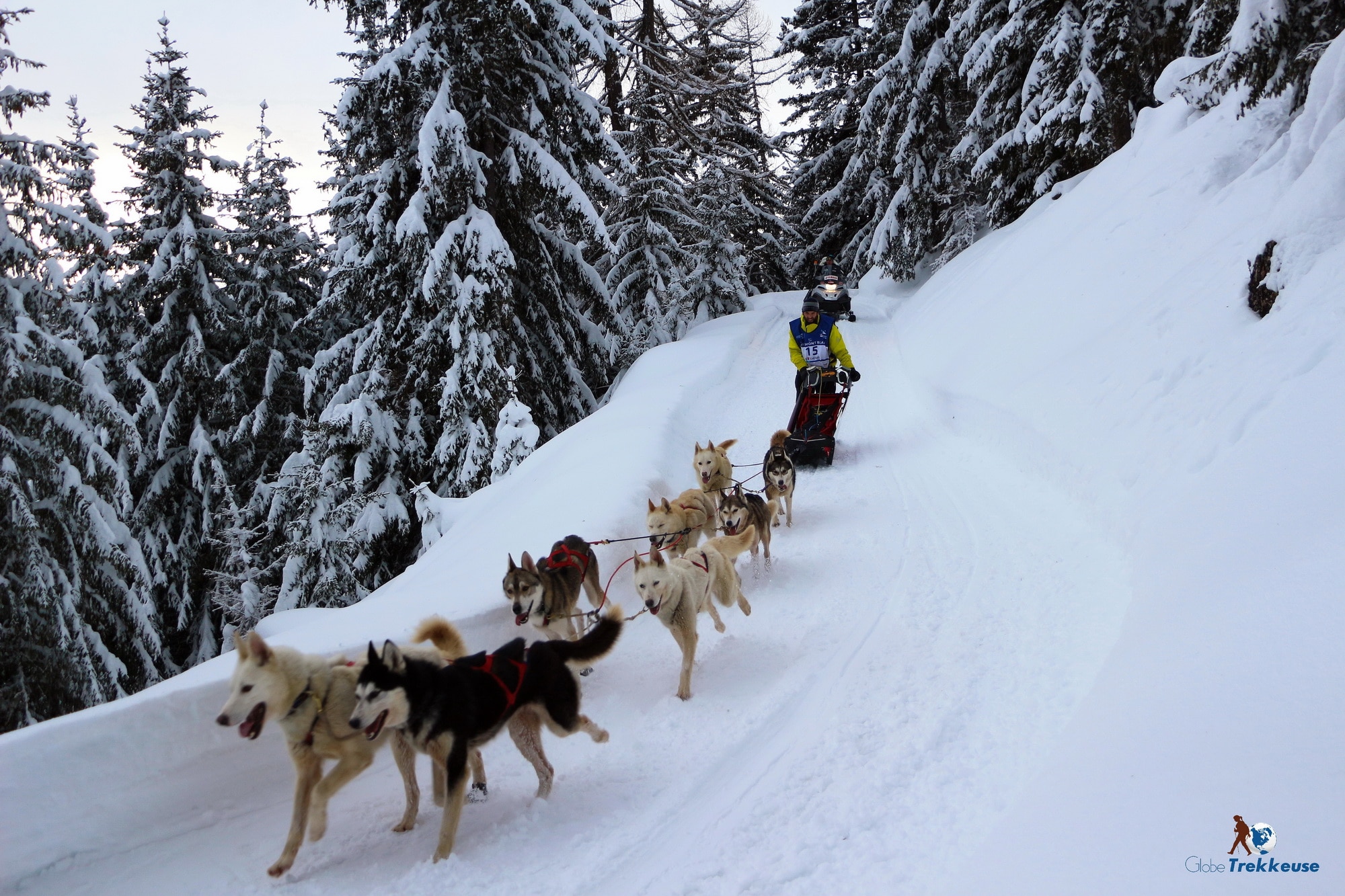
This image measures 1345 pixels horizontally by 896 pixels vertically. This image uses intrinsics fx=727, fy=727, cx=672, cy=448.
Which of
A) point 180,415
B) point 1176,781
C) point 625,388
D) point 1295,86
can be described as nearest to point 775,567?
point 1176,781

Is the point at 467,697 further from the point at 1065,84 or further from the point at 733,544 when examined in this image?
the point at 1065,84

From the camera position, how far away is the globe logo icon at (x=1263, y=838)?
7.48ft

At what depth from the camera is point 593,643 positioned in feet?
13.6

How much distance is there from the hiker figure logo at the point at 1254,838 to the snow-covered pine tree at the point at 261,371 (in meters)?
15.0

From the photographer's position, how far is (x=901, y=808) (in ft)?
11.3

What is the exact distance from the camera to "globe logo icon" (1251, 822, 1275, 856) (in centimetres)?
228

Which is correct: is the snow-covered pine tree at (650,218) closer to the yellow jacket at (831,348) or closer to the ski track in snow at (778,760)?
the yellow jacket at (831,348)

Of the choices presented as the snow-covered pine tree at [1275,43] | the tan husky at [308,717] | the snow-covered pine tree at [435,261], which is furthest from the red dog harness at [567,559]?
the snow-covered pine tree at [1275,43]

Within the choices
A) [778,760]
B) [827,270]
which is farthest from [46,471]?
[827,270]

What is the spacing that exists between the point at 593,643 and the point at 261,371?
18.6m

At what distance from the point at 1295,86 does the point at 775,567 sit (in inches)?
285

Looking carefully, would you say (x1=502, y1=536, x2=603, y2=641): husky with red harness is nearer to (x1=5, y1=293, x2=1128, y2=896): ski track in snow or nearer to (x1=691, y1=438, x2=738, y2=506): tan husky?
(x1=5, y1=293, x2=1128, y2=896): ski track in snow

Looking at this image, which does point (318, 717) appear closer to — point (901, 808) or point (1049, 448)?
point (901, 808)

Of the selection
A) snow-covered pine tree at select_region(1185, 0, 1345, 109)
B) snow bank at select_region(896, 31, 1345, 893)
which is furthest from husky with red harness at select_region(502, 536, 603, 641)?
snow-covered pine tree at select_region(1185, 0, 1345, 109)
